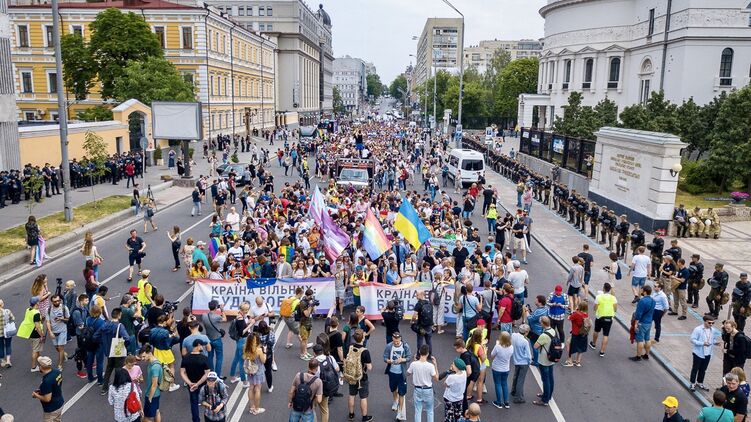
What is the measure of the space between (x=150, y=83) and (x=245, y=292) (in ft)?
120

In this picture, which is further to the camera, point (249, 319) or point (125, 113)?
point (125, 113)

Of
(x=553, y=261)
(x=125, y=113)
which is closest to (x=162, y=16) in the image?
(x=125, y=113)

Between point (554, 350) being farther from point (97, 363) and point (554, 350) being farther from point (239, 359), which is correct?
point (97, 363)

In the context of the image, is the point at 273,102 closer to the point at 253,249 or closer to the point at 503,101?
the point at 503,101

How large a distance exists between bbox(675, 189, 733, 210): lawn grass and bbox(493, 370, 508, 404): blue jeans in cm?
2301

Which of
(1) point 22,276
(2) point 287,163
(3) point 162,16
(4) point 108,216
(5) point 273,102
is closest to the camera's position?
(1) point 22,276

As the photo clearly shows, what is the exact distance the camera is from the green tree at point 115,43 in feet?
161

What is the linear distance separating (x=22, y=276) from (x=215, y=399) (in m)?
12.4

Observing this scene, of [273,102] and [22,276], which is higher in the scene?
[273,102]

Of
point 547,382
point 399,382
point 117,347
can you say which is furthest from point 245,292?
point 547,382

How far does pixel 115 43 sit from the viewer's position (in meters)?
49.1

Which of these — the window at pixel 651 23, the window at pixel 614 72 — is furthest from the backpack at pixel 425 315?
the window at pixel 614 72

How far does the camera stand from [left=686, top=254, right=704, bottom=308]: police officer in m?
15.1

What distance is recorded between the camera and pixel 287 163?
41.8m
